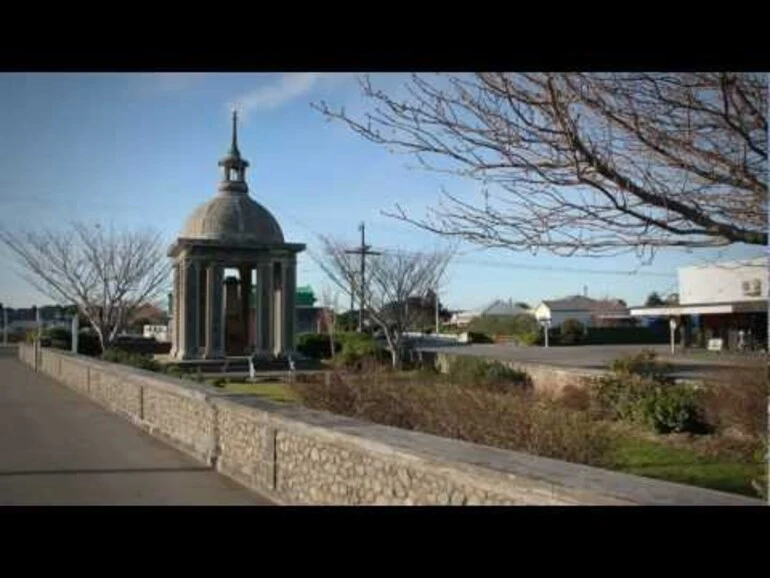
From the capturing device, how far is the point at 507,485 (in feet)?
17.4

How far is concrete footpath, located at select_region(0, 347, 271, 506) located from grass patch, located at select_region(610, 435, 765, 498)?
4802 millimetres

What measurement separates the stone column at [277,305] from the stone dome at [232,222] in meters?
1.16

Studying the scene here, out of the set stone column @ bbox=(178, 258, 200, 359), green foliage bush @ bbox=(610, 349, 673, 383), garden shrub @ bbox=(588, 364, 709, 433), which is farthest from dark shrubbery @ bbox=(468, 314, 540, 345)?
garden shrub @ bbox=(588, 364, 709, 433)

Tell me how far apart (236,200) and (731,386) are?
25.0 m

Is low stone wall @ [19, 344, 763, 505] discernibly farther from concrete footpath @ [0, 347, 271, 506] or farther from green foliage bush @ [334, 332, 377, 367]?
green foliage bush @ [334, 332, 377, 367]

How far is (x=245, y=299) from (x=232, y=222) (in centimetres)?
425

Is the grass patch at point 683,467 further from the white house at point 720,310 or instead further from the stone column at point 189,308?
the white house at point 720,310

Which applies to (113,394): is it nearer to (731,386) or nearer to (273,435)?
(273,435)

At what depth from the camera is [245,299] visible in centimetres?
3753

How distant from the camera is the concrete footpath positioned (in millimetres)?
9195

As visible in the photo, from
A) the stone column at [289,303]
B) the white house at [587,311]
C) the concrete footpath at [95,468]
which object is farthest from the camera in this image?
the white house at [587,311]

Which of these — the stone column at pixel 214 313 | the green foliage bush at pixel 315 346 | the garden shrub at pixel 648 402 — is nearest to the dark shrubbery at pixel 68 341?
the stone column at pixel 214 313

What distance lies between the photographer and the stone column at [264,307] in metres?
35.5
